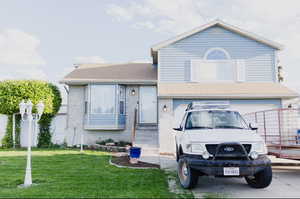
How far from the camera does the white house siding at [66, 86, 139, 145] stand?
42.8ft

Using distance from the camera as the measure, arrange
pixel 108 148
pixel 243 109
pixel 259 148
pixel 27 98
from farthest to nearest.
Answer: pixel 27 98 < pixel 108 148 < pixel 243 109 < pixel 259 148

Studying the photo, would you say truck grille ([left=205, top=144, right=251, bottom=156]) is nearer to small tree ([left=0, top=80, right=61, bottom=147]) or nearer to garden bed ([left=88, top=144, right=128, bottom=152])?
garden bed ([left=88, top=144, right=128, bottom=152])

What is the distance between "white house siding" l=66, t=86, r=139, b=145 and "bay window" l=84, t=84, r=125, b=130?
0.54 metres

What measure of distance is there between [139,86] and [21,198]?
10009 millimetres

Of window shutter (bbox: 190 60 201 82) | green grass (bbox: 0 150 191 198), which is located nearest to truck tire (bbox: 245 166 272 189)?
green grass (bbox: 0 150 191 198)

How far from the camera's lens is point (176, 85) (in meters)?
11.3

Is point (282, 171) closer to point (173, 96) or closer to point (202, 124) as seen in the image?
point (202, 124)

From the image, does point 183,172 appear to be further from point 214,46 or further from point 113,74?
point 113,74

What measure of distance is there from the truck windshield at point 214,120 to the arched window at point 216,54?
6.55 meters

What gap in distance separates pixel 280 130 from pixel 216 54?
6471 mm

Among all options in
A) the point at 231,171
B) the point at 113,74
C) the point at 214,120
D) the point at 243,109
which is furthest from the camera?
the point at 113,74

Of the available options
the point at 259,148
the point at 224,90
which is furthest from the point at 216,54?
the point at 259,148

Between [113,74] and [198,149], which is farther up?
[113,74]

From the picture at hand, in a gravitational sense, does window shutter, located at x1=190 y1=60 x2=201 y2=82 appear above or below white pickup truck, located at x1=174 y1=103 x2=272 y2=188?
above
